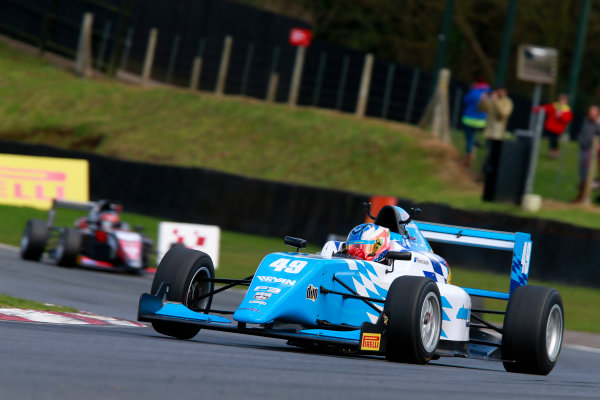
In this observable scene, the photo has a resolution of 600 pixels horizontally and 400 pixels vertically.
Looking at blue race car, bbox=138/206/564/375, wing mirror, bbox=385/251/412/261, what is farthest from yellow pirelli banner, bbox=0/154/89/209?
wing mirror, bbox=385/251/412/261

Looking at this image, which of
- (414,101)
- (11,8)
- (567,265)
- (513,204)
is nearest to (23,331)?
(567,265)

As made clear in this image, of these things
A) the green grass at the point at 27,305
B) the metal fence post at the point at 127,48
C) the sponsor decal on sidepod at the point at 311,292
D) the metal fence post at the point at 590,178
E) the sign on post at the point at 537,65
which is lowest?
the green grass at the point at 27,305

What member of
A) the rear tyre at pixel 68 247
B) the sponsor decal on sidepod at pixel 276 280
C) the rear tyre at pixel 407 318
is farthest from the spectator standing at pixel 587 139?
the sponsor decal on sidepod at pixel 276 280

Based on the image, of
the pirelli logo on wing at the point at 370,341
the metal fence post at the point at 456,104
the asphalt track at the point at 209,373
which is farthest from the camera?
the metal fence post at the point at 456,104

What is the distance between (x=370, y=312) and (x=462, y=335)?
1.02 meters

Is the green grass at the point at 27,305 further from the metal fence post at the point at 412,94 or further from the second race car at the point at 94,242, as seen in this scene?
the metal fence post at the point at 412,94

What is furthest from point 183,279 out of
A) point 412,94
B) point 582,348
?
point 412,94

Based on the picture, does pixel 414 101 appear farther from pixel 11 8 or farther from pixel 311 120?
pixel 11 8

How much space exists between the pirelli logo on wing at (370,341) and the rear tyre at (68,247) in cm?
926

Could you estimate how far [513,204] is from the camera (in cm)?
2080

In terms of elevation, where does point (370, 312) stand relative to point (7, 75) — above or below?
below

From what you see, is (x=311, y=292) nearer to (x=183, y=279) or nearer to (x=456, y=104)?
(x=183, y=279)

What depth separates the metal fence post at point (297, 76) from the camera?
1212 inches

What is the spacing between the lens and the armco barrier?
17.8 m
